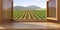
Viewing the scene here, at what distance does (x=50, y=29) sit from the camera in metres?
1.42

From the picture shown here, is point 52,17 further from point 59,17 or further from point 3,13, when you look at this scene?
point 3,13

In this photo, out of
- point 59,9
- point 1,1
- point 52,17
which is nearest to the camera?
point 1,1

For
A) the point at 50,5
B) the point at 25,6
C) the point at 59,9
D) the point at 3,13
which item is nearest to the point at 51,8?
the point at 50,5

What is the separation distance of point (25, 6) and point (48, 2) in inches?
131

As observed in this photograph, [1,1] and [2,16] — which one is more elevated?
[1,1]

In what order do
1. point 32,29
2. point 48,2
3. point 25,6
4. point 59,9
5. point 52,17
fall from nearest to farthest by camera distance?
point 32,29
point 59,9
point 52,17
point 48,2
point 25,6

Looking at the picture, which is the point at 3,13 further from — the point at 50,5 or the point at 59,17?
the point at 50,5

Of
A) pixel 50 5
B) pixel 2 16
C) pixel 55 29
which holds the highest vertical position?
pixel 50 5

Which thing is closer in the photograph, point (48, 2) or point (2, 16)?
point (2, 16)

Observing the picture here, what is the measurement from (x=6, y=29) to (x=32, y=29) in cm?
26

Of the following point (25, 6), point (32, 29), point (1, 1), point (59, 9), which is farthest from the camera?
point (25, 6)

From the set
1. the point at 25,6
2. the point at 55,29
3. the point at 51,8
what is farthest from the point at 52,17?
the point at 25,6

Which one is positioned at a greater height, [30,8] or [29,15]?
[30,8]

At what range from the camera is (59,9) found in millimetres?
2361
